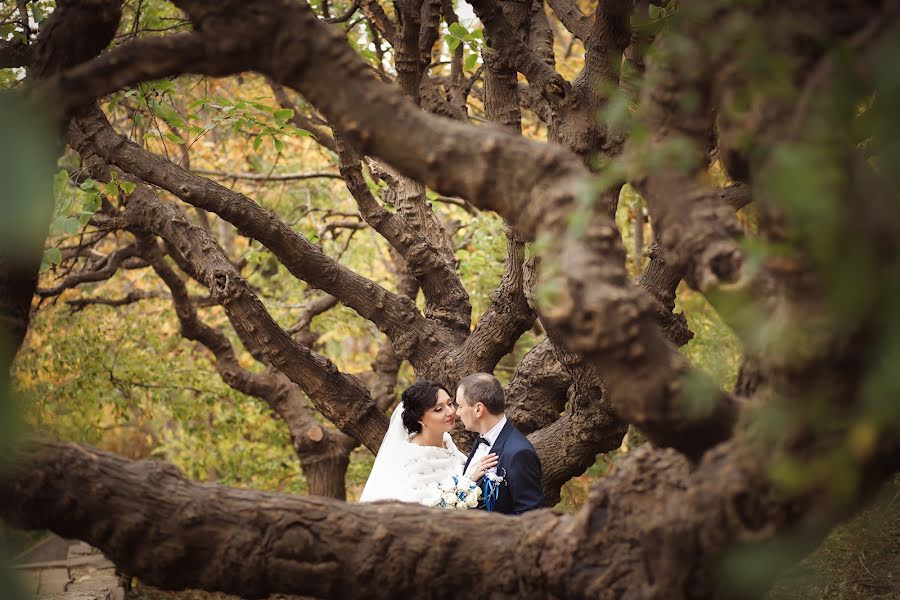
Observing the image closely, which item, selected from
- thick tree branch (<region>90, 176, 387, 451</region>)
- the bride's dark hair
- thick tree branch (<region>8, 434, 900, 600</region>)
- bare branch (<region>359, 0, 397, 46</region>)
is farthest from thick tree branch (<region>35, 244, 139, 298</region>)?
thick tree branch (<region>8, 434, 900, 600</region>)

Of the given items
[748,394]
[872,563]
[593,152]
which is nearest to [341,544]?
[748,394]

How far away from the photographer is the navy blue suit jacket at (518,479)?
15.0 feet

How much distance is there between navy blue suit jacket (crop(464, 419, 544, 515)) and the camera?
15.0ft

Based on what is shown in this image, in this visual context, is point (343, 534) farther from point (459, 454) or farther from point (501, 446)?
point (459, 454)

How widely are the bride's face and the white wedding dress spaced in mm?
147

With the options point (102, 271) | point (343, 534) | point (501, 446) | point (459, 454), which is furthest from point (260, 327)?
point (102, 271)

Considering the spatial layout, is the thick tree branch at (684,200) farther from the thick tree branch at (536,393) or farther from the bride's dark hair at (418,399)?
the thick tree branch at (536,393)

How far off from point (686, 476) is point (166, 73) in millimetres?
2136

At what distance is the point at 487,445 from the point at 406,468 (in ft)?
1.81

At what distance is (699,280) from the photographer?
2.50m

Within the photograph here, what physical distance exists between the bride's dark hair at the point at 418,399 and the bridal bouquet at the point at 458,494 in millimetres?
571

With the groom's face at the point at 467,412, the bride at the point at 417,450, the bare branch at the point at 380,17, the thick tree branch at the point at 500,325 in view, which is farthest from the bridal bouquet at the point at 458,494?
the bare branch at the point at 380,17

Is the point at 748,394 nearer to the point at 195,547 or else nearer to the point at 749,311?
the point at 749,311

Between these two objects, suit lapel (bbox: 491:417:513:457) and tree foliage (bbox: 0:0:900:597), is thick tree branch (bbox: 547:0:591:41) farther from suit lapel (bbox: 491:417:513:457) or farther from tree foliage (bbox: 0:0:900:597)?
suit lapel (bbox: 491:417:513:457)
